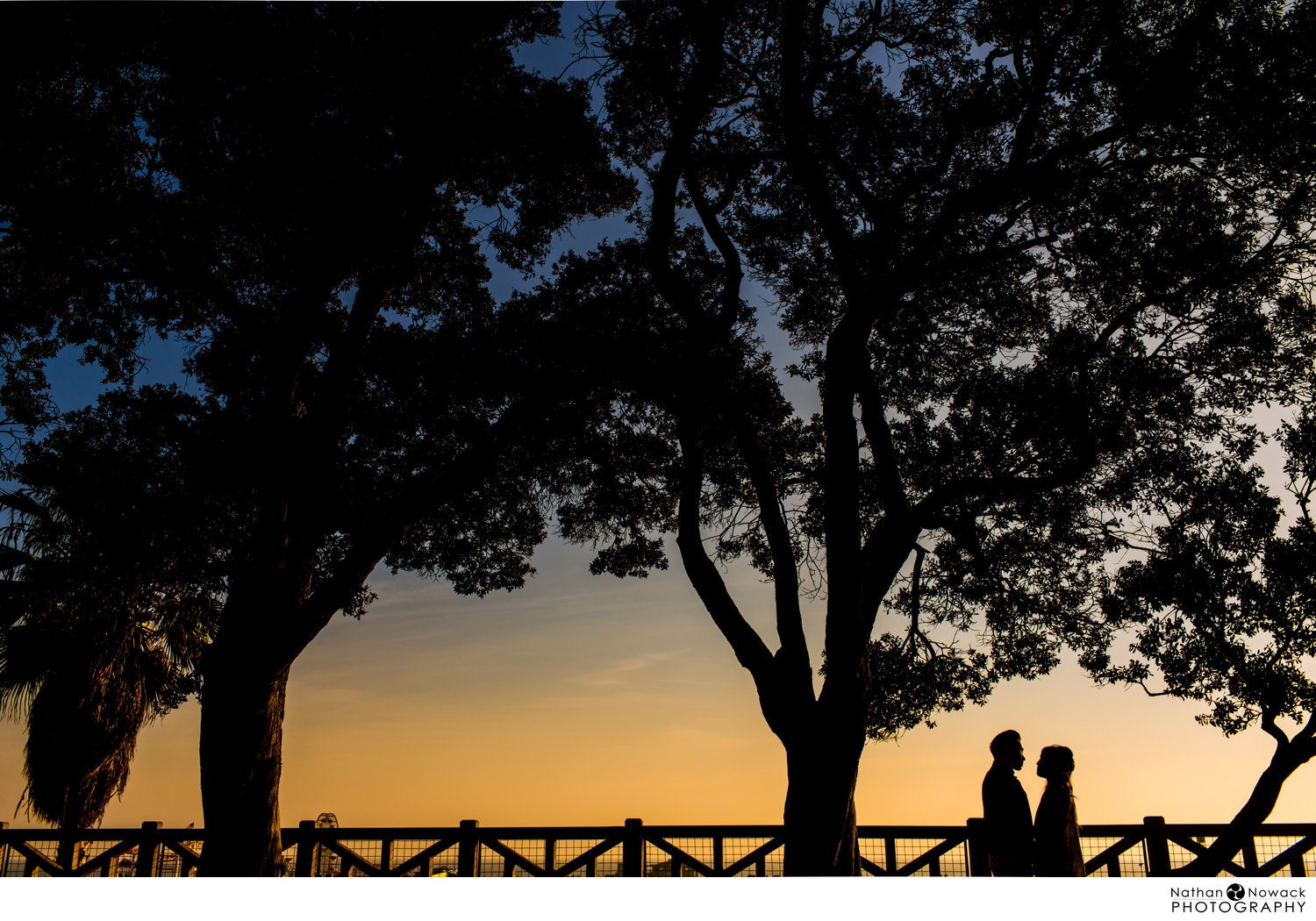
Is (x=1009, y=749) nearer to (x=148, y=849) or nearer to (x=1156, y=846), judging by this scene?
(x=1156, y=846)

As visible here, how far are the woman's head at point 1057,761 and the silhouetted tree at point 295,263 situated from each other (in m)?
7.47

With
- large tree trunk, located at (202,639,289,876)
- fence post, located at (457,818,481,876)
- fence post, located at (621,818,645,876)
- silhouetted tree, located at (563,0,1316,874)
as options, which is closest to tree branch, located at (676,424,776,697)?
silhouetted tree, located at (563,0,1316,874)

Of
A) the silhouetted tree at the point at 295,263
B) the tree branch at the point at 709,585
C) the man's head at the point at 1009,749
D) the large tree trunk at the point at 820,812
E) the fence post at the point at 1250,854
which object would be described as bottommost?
the fence post at the point at 1250,854

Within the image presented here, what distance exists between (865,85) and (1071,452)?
6.18 metres

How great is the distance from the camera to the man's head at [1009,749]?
22.0 ft

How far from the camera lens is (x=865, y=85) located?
39.7 feet

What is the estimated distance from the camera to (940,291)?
11828mm

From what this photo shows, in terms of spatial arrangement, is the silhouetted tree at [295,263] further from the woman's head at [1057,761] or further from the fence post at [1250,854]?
the fence post at [1250,854]

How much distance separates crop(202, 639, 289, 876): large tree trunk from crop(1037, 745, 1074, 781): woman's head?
353 inches

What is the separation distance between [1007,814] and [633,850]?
5795mm

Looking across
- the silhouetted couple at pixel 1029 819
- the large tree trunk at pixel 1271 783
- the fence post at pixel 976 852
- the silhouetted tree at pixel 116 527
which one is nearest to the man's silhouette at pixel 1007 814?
the silhouetted couple at pixel 1029 819

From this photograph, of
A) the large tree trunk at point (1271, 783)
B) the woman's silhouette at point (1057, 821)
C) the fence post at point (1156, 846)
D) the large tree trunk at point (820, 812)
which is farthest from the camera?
the large tree trunk at point (1271, 783)

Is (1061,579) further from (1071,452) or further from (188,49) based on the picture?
(188,49)

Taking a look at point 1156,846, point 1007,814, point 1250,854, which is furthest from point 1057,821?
point 1250,854
